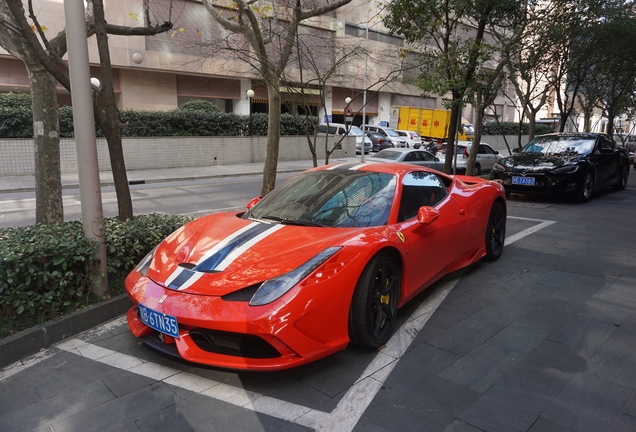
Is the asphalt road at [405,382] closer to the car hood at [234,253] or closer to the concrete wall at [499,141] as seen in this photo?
the car hood at [234,253]

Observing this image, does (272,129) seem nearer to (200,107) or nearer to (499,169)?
(499,169)

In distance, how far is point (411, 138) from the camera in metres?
29.9

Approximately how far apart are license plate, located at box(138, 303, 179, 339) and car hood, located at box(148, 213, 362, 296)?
20 centimetres

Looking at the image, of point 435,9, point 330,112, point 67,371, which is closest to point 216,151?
point 435,9

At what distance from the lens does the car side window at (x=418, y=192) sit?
4.14 meters

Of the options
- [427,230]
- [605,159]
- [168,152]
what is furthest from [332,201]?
[168,152]

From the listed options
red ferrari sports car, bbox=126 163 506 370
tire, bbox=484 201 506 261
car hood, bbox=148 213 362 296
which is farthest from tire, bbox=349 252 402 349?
tire, bbox=484 201 506 261

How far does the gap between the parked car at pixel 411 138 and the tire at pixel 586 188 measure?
18481 millimetres

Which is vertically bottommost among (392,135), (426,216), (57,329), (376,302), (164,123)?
(57,329)

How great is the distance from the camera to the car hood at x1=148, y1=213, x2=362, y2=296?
3.07m

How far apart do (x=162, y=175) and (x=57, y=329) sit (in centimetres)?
1367

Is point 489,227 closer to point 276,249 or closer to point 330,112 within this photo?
point 276,249

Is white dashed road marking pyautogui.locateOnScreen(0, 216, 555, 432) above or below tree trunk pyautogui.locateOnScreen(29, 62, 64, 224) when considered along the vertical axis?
below

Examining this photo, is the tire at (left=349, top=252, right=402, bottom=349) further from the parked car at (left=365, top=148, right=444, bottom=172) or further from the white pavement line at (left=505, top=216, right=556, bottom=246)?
the parked car at (left=365, top=148, right=444, bottom=172)
